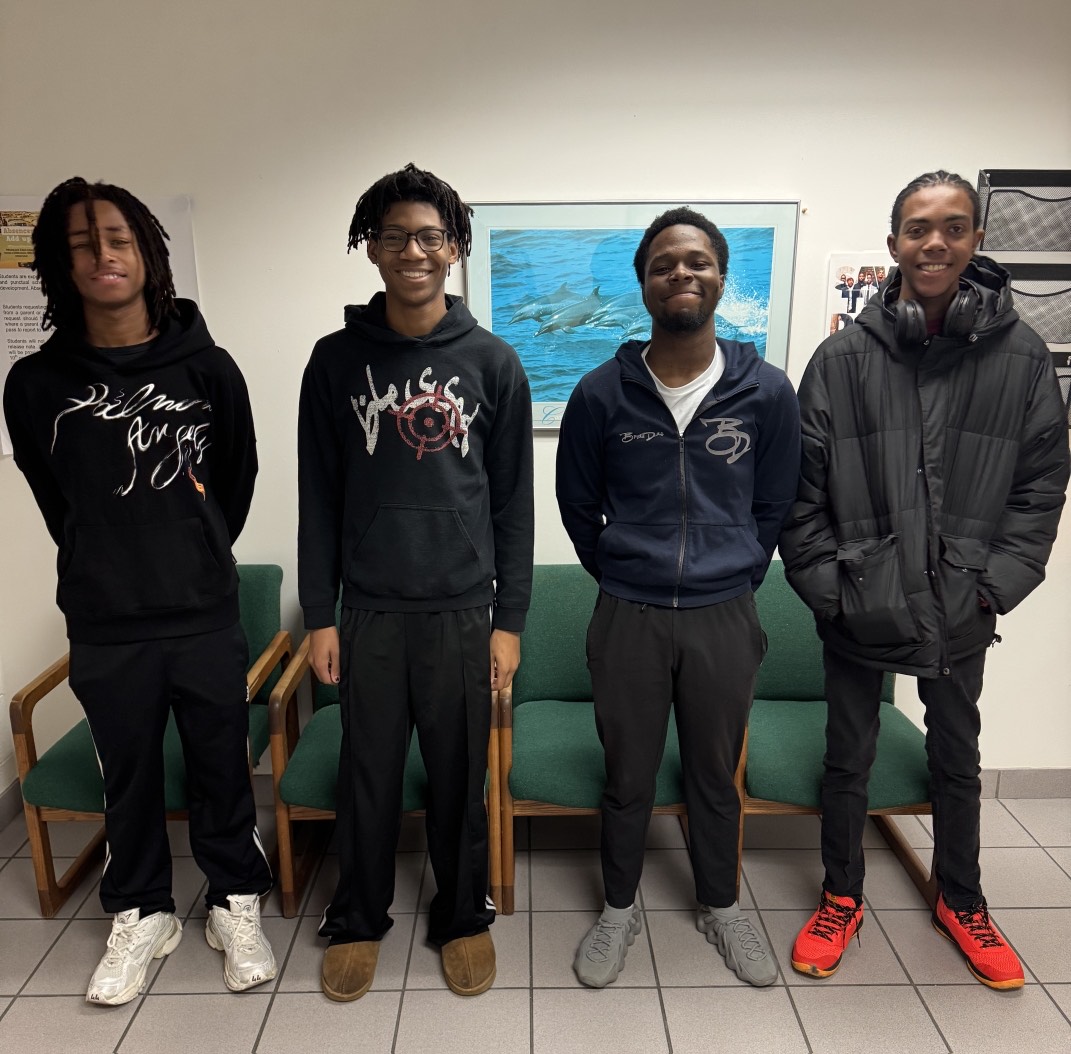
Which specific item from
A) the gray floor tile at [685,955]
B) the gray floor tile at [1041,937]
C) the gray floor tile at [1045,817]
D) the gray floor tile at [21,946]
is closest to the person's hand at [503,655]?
the gray floor tile at [685,955]

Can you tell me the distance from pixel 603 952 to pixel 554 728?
579mm

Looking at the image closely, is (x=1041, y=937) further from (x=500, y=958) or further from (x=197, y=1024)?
(x=197, y=1024)

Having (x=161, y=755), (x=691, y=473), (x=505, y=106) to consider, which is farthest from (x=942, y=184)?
(x=161, y=755)

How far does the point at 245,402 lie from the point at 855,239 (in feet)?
6.00

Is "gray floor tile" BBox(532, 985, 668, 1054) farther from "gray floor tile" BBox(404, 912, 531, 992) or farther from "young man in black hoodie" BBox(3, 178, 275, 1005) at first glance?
"young man in black hoodie" BBox(3, 178, 275, 1005)

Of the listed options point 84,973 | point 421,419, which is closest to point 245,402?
point 421,419

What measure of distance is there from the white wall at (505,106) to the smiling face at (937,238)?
725mm

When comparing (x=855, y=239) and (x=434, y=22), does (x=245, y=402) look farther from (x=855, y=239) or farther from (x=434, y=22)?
(x=855, y=239)

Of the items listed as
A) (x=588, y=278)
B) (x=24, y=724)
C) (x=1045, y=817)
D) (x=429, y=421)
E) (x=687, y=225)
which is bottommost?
(x=1045, y=817)

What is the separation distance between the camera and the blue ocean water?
2363 millimetres

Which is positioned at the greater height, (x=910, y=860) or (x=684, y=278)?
(x=684, y=278)

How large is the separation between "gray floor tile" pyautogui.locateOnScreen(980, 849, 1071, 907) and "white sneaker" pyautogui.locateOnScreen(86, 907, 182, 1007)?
7.25 ft

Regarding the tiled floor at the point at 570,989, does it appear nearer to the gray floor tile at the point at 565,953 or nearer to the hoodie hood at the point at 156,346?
the gray floor tile at the point at 565,953

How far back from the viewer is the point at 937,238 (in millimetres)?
1657
